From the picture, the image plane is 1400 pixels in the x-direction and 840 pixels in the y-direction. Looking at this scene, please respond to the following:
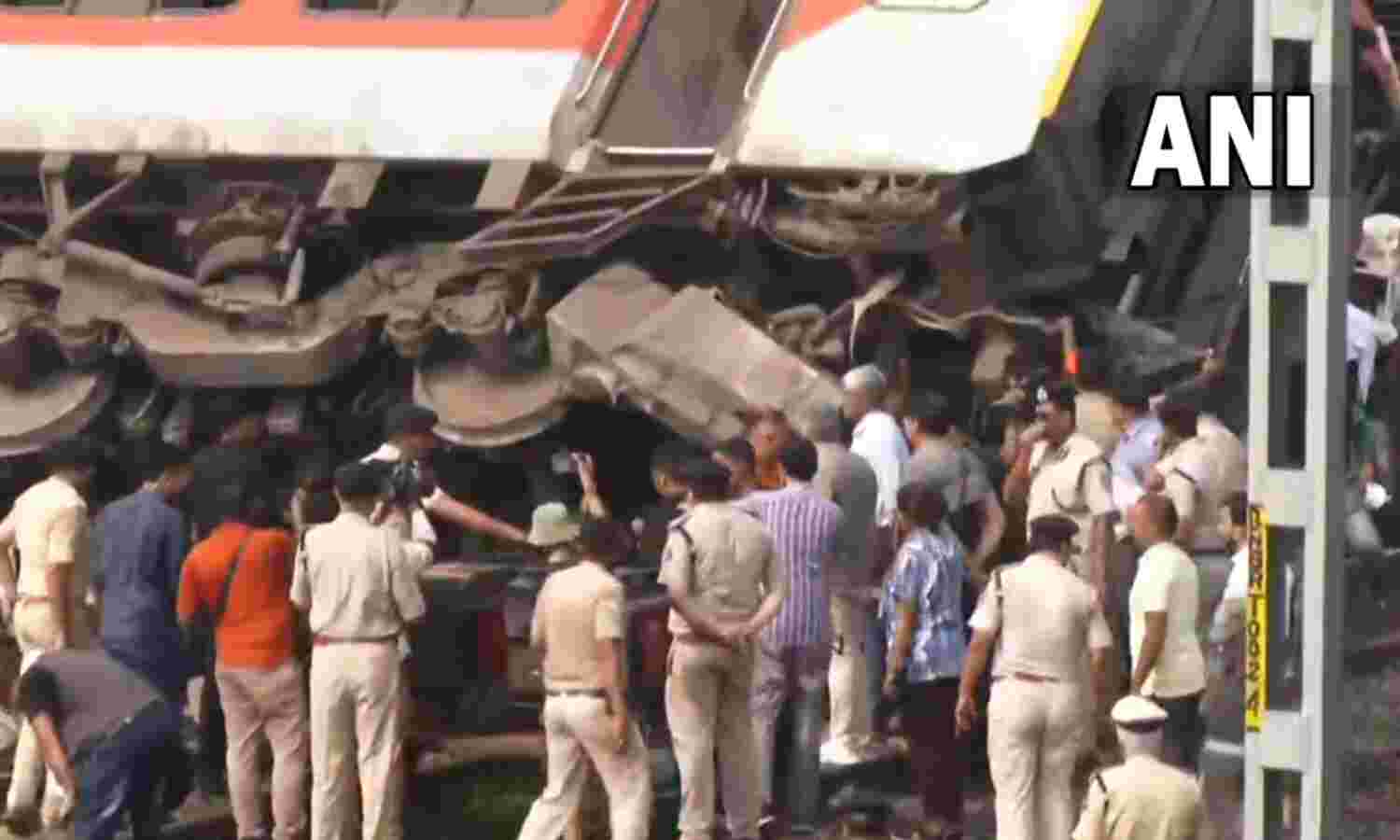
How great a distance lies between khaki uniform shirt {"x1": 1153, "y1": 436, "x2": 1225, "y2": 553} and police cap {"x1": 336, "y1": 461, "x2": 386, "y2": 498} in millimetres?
2840

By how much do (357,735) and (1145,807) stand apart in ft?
13.0

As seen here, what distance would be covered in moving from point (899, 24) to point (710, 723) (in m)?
4.08

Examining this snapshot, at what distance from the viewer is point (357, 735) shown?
47.8ft

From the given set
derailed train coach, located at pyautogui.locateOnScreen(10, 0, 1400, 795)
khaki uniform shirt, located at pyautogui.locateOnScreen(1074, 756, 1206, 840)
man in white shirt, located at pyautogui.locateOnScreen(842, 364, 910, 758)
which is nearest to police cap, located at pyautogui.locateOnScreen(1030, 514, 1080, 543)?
khaki uniform shirt, located at pyautogui.locateOnScreen(1074, 756, 1206, 840)

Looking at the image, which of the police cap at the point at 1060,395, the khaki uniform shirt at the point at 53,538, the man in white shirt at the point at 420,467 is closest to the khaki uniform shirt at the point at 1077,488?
the police cap at the point at 1060,395

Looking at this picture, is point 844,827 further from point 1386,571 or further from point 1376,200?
point 1376,200

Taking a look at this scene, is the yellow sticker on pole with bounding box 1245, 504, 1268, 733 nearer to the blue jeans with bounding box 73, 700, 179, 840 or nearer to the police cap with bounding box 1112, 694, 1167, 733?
the police cap with bounding box 1112, 694, 1167, 733

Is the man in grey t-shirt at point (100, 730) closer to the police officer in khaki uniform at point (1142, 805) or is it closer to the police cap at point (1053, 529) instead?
the police cap at point (1053, 529)

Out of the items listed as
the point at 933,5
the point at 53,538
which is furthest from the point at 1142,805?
the point at 933,5

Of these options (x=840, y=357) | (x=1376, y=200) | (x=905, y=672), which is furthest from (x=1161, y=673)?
(x=1376, y=200)

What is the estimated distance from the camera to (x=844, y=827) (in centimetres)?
1477

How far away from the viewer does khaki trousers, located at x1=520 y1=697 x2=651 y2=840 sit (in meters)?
13.8

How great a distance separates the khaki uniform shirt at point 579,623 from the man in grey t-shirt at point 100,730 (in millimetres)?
1516

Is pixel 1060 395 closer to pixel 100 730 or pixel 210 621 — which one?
pixel 210 621
